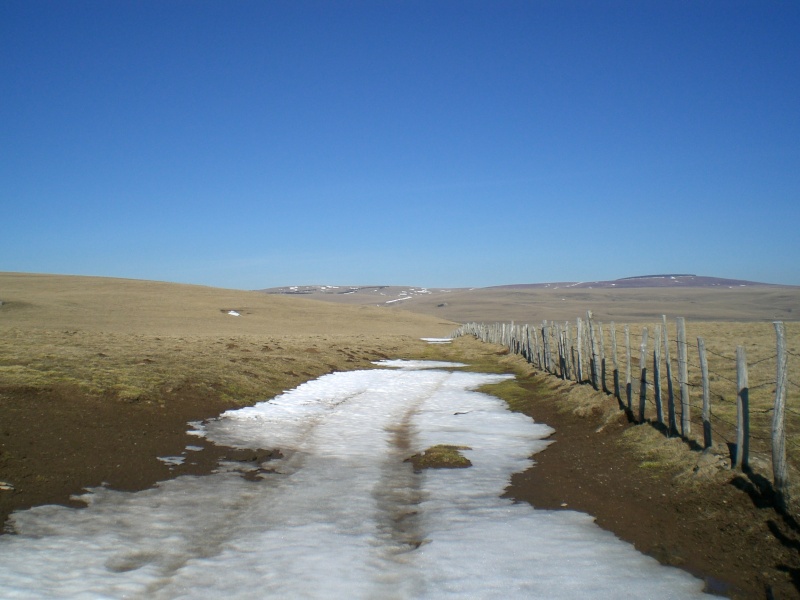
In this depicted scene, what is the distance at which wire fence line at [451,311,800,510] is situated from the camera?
27.0ft

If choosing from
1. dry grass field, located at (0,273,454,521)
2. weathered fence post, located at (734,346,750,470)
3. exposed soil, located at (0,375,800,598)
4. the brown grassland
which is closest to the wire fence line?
weathered fence post, located at (734,346,750,470)

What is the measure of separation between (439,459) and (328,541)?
4.31 metres

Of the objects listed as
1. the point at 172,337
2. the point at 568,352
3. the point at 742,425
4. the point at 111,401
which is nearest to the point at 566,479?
the point at 742,425

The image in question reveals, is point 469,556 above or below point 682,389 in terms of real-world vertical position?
below

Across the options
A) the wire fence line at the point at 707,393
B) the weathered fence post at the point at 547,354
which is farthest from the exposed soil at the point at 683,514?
the weathered fence post at the point at 547,354

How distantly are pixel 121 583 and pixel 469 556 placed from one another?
11.5 feet

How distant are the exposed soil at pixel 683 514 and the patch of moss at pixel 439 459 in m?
1.19

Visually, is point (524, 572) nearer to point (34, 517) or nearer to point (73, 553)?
point (73, 553)

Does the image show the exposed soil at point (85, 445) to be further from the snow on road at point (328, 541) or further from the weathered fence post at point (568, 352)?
the weathered fence post at point (568, 352)

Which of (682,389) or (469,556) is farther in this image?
(682,389)

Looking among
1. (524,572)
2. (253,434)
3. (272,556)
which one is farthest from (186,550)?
(253,434)

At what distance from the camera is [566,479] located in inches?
395

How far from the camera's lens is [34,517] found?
7.54m

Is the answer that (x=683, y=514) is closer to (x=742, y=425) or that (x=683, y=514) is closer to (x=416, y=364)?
(x=742, y=425)
